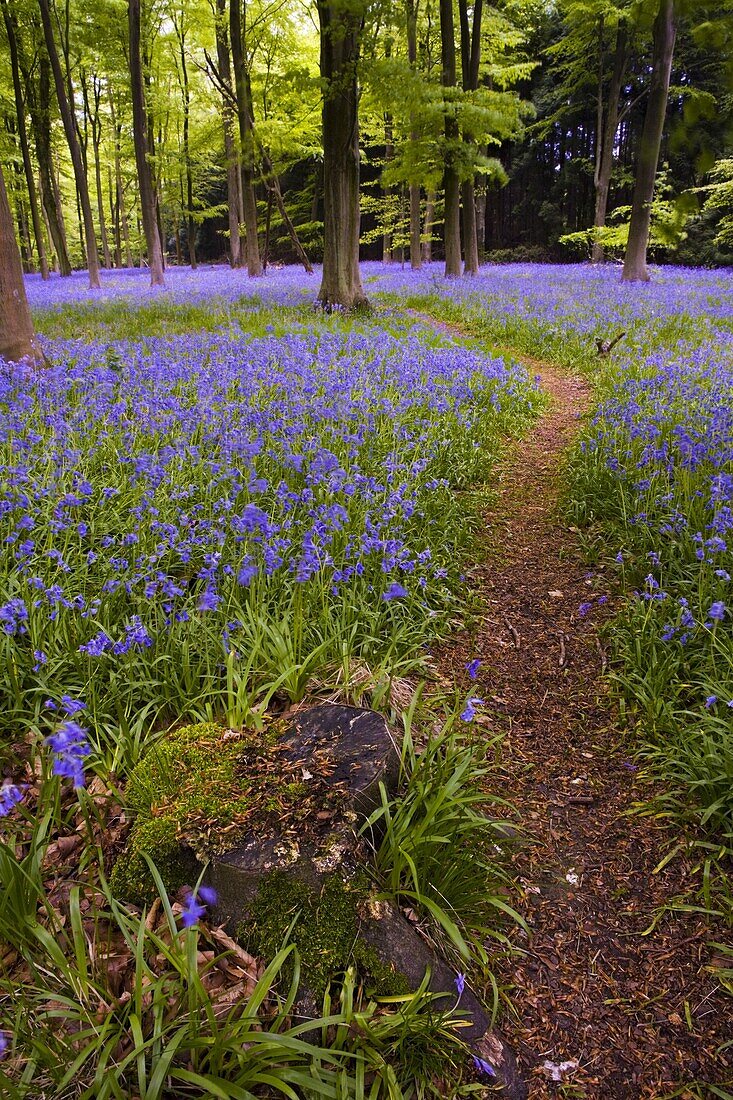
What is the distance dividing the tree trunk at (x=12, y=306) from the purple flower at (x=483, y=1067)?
6.39m

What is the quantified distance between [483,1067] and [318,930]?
61 cm

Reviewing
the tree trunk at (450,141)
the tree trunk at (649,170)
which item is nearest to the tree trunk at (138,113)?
the tree trunk at (450,141)

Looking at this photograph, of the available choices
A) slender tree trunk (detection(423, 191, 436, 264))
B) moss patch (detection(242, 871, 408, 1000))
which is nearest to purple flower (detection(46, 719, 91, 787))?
moss patch (detection(242, 871, 408, 1000))

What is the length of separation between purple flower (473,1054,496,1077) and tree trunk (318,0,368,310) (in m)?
11.7

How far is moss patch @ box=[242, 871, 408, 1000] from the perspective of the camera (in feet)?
6.25

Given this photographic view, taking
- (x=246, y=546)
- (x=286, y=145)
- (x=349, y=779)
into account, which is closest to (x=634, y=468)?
(x=246, y=546)

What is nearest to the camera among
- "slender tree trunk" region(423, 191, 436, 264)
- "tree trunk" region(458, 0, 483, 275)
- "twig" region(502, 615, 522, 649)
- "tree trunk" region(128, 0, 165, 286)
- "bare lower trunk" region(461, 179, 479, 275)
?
"twig" region(502, 615, 522, 649)

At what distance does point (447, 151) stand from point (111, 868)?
18600 millimetres

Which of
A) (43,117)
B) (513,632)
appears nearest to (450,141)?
(513,632)

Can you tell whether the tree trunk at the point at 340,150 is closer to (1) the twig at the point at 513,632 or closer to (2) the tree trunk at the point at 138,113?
(2) the tree trunk at the point at 138,113

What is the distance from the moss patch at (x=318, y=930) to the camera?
1.90m

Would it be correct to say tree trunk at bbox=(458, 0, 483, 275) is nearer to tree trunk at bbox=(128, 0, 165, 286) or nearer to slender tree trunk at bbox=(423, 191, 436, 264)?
slender tree trunk at bbox=(423, 191, 436, 264)

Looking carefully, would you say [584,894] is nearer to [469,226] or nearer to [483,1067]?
[483,1067]

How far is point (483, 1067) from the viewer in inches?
73.2
